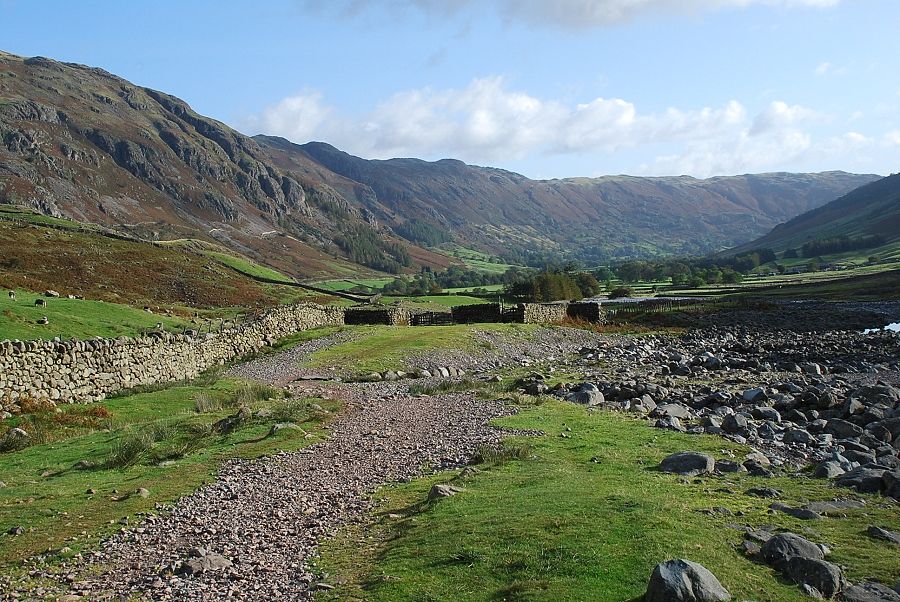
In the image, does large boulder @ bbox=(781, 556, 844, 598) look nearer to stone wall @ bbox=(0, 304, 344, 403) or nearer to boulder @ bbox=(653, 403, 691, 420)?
boulder @ bbox=(653, 403, 691, 420)

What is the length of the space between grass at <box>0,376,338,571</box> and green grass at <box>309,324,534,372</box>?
9.71m

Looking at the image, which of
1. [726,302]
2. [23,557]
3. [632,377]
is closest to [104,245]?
[632,377]

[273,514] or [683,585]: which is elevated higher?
[683,585]

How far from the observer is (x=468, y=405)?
25.8 m

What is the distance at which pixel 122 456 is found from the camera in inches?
646

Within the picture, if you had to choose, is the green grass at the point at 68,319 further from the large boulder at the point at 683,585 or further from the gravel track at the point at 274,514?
the large boulder at the point at 683,585

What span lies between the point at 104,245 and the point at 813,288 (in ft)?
378

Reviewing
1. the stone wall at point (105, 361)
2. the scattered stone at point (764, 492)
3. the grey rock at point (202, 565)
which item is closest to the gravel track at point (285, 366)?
the stone wall at point (105, 361)

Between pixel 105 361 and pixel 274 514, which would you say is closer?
pixel 274 514

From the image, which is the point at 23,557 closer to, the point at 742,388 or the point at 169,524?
the point at 169,524

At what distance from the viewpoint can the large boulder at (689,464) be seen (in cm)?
1472

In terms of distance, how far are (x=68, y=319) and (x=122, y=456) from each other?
18.6 m

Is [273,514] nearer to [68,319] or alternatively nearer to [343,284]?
[68,319]

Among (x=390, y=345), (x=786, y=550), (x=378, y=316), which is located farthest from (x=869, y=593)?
(x=378, y=316)
